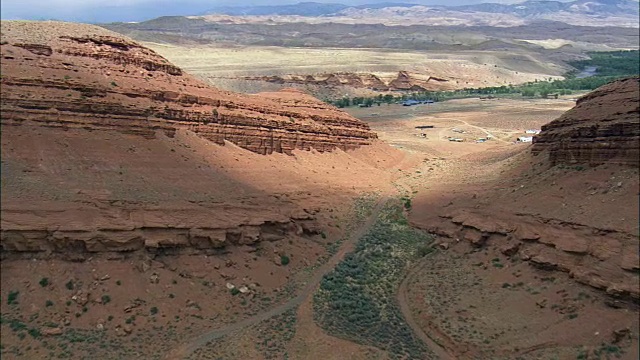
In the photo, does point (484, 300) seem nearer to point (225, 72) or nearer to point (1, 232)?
point (1, 232)

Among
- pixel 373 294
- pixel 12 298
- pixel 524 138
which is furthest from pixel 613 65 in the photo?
pixel 12 298

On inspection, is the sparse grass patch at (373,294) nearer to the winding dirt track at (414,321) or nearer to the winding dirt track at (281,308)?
the winding dirt track at (414,321)

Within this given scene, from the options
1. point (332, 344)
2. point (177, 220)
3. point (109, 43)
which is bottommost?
point (332, 344)

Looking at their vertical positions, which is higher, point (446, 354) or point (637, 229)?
point (637, 229)

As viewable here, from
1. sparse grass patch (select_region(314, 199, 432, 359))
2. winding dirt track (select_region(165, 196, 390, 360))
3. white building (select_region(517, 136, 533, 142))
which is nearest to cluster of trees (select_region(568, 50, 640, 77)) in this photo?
A: white building (select_region(517, 136, 533, 142))

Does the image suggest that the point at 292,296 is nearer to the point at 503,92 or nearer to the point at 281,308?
the point at 281,308

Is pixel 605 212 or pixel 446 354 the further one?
pixel 605 212

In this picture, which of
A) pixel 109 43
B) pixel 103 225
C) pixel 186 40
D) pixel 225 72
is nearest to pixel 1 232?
pixel 103 225

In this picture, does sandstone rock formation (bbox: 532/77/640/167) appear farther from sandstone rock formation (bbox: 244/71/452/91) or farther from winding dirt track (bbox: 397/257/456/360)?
sandstone rock formation (bbox: 244/71/452/91)
